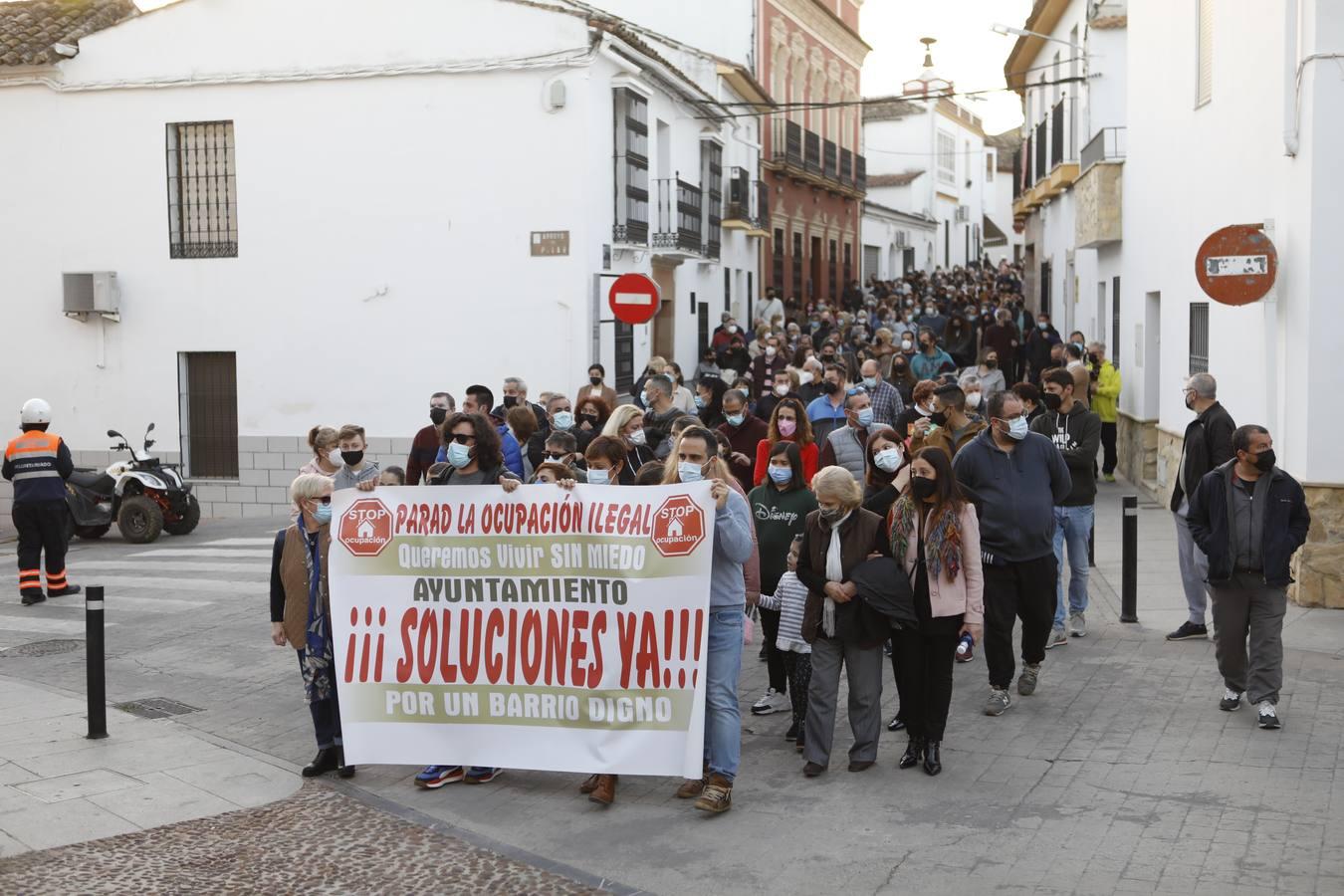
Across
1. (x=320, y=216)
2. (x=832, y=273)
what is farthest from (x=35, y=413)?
(x=832, y=273)

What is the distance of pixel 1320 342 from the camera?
11109 millimetres

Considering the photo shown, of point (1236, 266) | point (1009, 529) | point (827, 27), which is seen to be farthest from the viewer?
point (827, 27)

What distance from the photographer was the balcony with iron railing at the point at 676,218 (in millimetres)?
23344

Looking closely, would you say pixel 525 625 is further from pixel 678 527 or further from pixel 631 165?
pixel 631 165

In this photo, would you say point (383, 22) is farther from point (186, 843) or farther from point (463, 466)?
point (186, 843)

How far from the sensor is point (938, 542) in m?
7.45

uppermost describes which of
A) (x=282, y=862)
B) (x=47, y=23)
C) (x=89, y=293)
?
(x=47, y=23)

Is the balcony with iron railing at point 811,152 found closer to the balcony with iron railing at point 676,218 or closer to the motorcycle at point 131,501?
the balcony with iron railing at point 676,218

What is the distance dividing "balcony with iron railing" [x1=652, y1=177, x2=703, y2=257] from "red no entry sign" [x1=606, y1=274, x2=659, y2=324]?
18.8ft

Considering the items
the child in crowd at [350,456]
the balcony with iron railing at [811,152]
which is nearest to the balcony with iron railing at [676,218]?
the balcony with iron railing at [811,152]

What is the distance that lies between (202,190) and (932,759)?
53.2 feet

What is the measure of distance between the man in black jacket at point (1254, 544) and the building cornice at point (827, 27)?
94.1 ft

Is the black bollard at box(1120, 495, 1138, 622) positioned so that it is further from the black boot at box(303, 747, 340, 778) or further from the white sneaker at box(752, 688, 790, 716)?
the black boot at box(303, 747, 340, 778)

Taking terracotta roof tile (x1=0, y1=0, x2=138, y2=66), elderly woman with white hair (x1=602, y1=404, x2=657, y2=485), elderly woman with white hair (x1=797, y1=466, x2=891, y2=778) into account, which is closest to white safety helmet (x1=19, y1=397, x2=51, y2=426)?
elderly woman with white hair (x1=602, y1=404, x2=657, y2=485)
